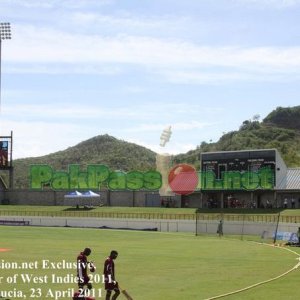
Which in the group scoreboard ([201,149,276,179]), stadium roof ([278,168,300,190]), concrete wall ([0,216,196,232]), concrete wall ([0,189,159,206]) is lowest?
concrete wall ([0,216,196,232])

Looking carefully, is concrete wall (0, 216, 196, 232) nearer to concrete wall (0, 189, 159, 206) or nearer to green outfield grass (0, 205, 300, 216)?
green outfield grass (0, 205, 300, 216)

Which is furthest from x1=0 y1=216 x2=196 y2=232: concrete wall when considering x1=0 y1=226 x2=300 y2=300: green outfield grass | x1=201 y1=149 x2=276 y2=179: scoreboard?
x1=201 y1=149 x2=276 y2=179: scoreboard

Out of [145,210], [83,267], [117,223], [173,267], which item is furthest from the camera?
[145,210]

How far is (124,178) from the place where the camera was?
97750mm

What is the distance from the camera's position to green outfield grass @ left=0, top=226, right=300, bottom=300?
2278 centimetres

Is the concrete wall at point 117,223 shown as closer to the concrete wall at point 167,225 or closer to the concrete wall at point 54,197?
the concrete wall at point 167,225

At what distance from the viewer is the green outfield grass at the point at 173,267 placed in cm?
2278

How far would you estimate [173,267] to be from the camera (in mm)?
30047

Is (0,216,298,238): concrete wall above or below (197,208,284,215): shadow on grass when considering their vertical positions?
below

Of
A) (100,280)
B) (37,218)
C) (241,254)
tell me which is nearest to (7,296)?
(100,280)

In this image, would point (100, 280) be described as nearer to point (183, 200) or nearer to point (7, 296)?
point (7, 296)

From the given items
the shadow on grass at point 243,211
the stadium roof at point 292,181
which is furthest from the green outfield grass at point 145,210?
the stadium roof at point 292,181

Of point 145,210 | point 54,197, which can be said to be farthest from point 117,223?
point 54,197

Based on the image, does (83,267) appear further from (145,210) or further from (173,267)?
(145,210)
